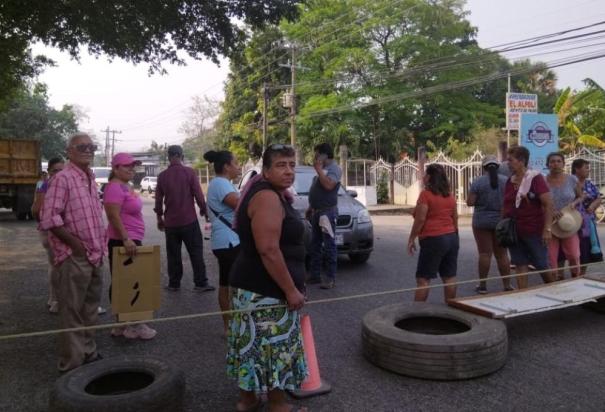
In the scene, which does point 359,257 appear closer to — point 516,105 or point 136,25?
point 136,25

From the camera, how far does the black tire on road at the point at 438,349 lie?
12.1 feet

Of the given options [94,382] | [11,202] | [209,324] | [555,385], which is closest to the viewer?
[94,382]

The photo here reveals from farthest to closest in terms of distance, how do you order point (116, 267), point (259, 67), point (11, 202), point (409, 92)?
point (259, 67) < point (409, 92) < point (11, 202) < point (116, 267)

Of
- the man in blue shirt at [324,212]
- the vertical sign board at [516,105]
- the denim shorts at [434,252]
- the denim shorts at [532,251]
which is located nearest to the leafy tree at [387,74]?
the vertical sign board at [516,105]

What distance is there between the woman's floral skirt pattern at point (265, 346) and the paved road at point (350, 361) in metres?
0.51

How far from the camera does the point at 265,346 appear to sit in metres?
2.98

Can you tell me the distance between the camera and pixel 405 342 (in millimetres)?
3783

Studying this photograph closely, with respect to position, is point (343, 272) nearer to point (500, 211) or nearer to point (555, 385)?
point (500, 211)

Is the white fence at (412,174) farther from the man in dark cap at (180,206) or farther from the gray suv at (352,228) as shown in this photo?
the man in dark cap at (180,206)

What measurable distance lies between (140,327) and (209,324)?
702 millimetres

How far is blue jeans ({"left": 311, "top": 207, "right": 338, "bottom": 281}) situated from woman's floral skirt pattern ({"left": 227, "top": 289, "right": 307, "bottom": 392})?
377cm

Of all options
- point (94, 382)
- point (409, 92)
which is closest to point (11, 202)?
point (94, 382)

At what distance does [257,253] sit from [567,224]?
481 cm

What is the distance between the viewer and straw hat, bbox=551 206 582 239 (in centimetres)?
625
